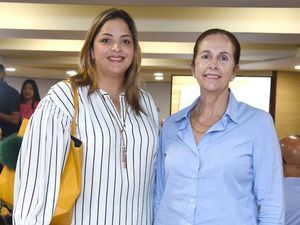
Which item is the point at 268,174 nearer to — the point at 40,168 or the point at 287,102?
the point at 40,168

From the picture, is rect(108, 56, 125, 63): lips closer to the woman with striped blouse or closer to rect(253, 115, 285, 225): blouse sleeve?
the woman with striped blouse

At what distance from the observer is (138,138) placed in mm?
1516

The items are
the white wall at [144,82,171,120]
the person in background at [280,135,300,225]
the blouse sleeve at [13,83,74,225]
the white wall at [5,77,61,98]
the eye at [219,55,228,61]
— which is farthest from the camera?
the white wall at [144,82,171,120]

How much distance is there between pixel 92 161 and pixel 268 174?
60 centimetres

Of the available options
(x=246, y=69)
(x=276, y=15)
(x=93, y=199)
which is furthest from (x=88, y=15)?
(x=246, y=69)

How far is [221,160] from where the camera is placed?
139 centimetres

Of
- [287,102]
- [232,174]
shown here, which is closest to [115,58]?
[232,174]

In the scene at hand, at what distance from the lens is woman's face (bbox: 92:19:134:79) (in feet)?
4.96

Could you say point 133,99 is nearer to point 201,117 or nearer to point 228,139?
point 201,117

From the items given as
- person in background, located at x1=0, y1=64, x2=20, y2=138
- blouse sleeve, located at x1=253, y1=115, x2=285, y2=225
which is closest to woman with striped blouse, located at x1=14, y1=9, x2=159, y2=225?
blouse sleeve, located at x1=253, y1=115, x2=285, y2=225

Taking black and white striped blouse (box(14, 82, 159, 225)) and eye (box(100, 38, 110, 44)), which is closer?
black and white striped blouse (box(14, 82, 159, 225))

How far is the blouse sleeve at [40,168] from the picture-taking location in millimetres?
1264

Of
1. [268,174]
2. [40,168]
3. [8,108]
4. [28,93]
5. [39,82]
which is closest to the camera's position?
[40,168]

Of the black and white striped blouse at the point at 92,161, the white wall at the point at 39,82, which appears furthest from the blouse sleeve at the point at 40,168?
the white wall at the point at 39,82
